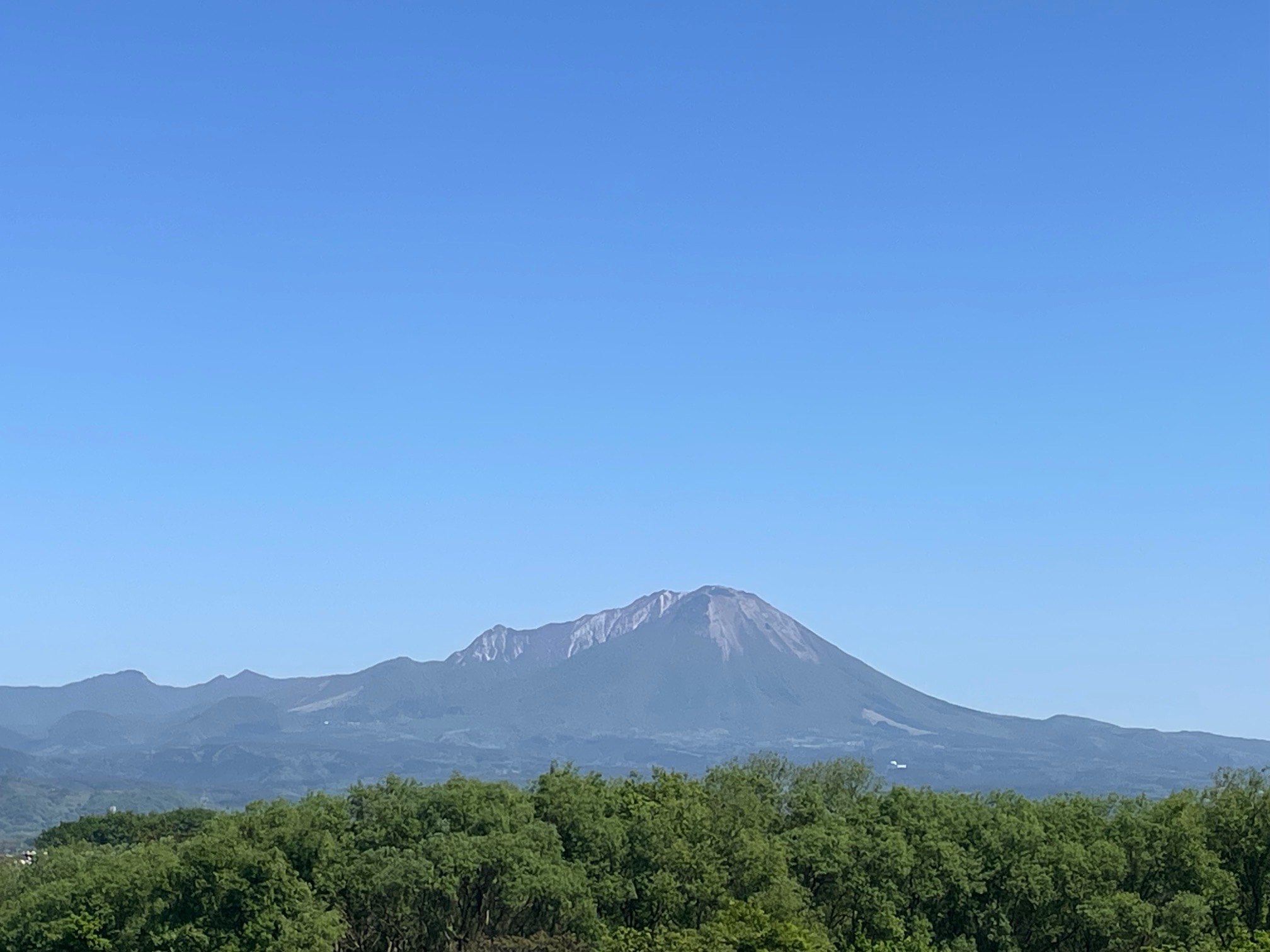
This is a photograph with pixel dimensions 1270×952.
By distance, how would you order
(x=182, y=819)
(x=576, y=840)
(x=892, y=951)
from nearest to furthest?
(x=892, y=951), (x=576, y=840), (x=182, y=819)

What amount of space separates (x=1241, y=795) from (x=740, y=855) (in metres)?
21.8

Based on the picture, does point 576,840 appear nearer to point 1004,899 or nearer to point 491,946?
point 491,946

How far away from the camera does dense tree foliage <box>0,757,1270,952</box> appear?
58062 mm

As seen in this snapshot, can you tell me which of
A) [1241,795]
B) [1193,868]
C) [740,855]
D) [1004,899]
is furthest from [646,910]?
[1241,795]

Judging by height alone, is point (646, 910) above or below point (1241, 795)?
below

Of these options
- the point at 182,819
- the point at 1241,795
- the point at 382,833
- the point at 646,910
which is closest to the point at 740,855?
the point at 646,910

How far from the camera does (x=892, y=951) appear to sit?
54719mm

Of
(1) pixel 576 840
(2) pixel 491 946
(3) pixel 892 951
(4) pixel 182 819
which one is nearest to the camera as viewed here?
(3) pixel 892 951

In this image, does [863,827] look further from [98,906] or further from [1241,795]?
[98,906]

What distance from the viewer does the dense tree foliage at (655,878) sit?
58062 millimetres

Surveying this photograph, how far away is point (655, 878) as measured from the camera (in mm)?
59562

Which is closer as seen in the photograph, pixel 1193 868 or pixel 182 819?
pixel 1193 868

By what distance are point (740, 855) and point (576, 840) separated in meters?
7.17

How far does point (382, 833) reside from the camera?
208ft
